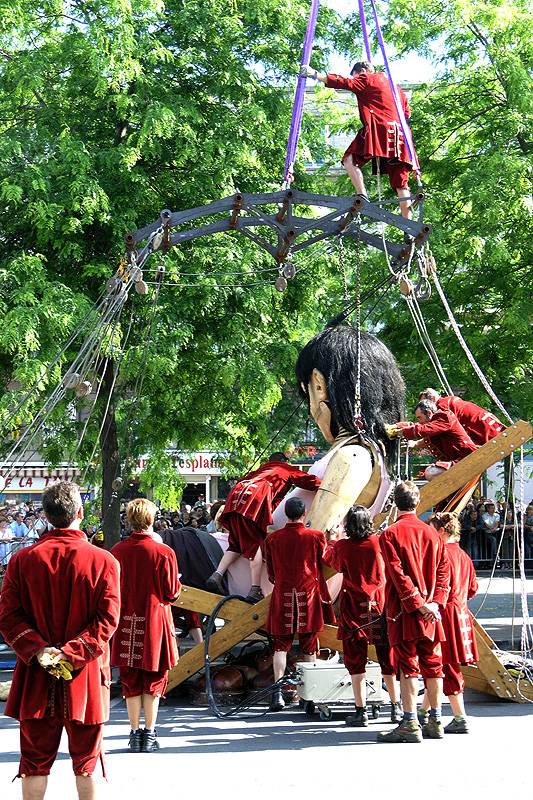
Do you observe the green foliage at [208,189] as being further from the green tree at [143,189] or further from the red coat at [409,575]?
the red coat at [409,575]

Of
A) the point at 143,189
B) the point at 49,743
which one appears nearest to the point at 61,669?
the point at 49,743

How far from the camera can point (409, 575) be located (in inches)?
318

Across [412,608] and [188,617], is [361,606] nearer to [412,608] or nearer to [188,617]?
[412,608]

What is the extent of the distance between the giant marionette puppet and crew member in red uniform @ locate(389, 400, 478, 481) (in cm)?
41

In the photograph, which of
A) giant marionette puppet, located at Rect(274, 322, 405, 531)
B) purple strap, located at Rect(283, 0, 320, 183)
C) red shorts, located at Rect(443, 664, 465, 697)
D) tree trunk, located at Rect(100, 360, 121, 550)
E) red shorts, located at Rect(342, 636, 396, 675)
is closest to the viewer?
red shorts, located at Rect(443, 664, 465, 697)

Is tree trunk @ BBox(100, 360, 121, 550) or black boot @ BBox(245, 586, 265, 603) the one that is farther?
tree trunk @ BBox(100, 360, 121, 550)

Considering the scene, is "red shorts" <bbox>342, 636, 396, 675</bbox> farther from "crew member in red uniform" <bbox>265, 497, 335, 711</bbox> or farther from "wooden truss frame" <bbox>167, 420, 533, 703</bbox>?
"wooden truss frame" <bbox>167, 420, 533, 703</bbox>

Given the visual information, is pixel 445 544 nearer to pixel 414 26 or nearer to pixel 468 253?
pixel 468 253

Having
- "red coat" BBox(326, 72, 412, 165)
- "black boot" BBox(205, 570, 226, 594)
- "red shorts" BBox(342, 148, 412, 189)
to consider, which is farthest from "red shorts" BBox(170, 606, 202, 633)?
"red coat" BBox(326, 72, 412, 165)

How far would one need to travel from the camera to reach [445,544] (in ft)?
28.3

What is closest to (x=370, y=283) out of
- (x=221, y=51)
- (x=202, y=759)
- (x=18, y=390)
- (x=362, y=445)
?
(x=221, y=51)

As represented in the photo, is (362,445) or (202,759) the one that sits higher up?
(362,445)

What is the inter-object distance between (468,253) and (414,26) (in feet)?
12.8

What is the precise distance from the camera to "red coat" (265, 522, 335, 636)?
9.50 m
